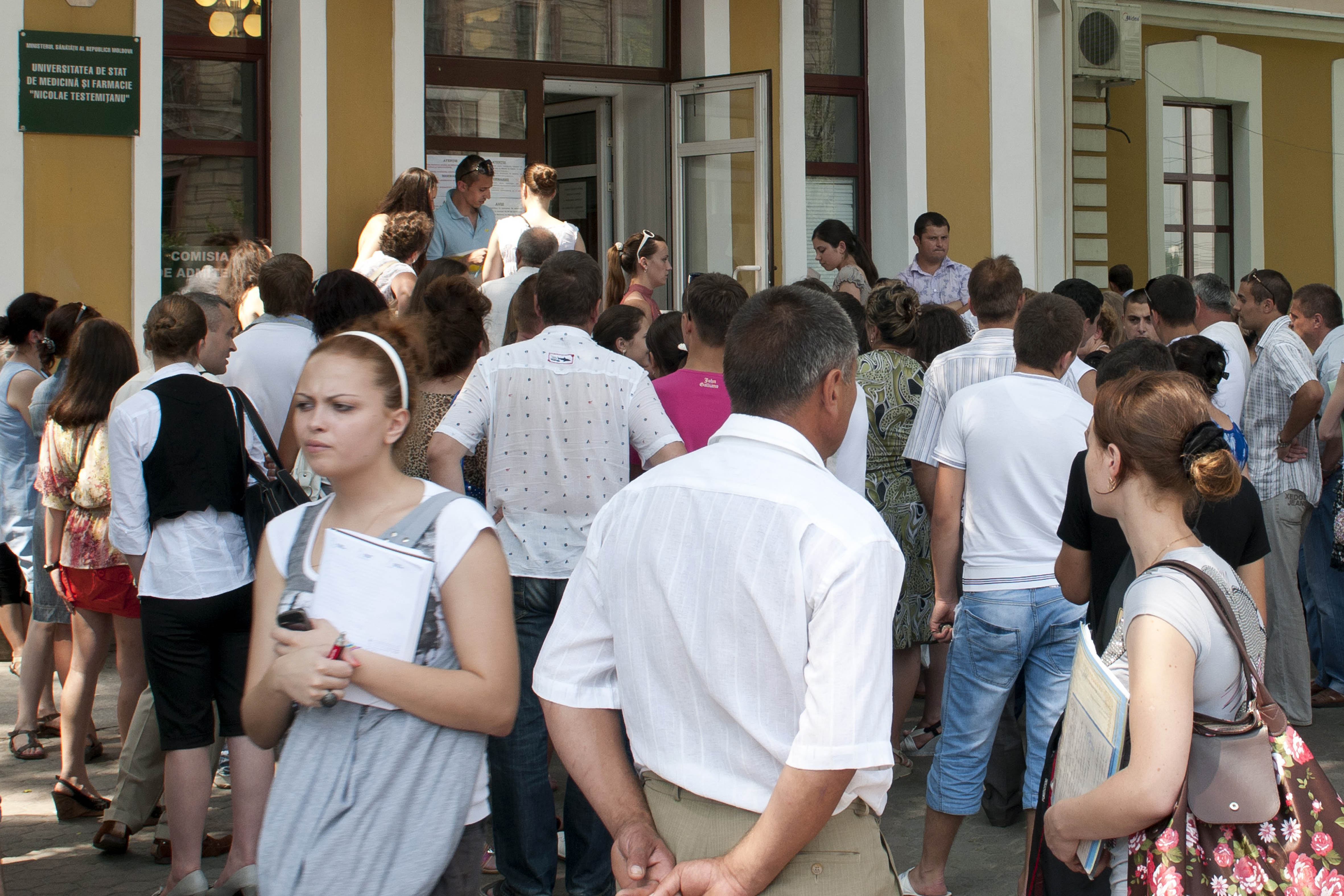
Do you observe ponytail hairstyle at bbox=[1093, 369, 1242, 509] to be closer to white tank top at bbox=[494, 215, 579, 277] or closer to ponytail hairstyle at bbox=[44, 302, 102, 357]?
ponytail hairstyle at bbox=[44, 302, 102, 357]

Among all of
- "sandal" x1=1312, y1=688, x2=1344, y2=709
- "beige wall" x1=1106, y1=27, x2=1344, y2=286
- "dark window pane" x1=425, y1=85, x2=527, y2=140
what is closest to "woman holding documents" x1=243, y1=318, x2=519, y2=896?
"sandal" x1=1312, y1=688, x2=1344, y2=709

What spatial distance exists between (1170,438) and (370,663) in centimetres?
147

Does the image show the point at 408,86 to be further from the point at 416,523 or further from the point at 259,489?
the point at 416,523

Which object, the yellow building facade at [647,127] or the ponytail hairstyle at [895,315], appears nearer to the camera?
the ponytail hairstyle at [895,315]

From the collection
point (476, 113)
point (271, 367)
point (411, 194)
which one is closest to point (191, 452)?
point (271, 367)

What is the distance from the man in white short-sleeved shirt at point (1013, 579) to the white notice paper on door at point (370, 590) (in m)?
2.27

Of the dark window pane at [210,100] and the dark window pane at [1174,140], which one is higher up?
the dark window pane at [1174,140]

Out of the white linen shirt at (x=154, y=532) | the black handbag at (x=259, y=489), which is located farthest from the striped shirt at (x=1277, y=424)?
the white linen shirt at (x=154, y=532)

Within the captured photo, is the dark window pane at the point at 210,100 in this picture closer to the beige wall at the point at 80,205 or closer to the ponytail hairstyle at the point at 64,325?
the beige wall at the point at 80,205

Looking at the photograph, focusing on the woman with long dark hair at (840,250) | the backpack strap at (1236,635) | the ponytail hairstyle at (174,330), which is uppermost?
the woman with long dark hair at (840,250)

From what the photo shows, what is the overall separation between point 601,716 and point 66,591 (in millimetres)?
3514

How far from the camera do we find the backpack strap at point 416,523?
2307 millimetres

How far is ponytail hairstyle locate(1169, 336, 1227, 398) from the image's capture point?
4621 mm

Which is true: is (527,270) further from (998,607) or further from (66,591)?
(998,607)
